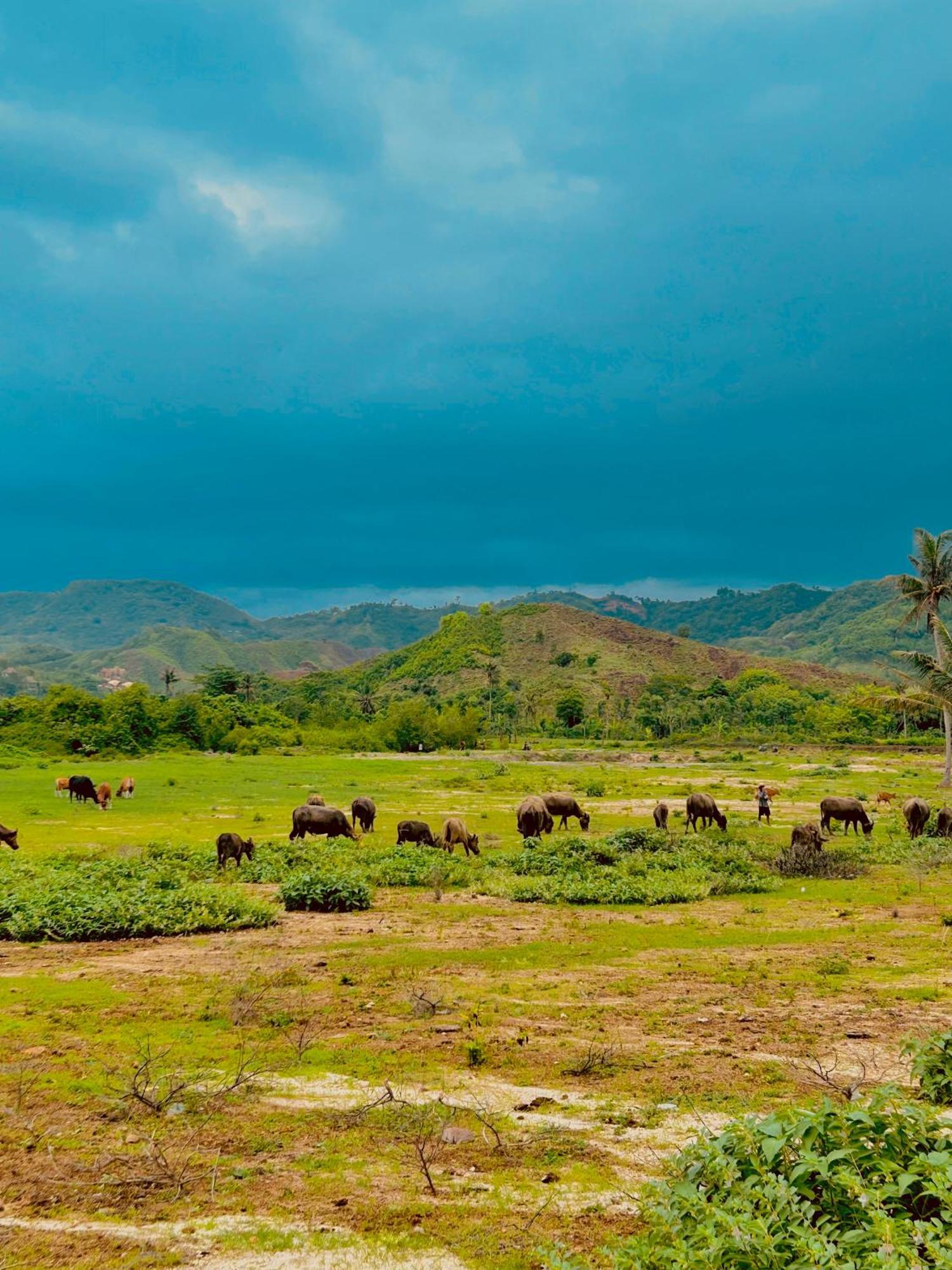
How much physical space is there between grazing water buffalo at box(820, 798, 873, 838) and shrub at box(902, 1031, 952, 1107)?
24.4m

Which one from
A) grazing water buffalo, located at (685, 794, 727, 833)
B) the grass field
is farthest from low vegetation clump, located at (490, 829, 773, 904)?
grazing water buffalo, located at (685, 794, 727, 833)

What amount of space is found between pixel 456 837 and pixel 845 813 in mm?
15369

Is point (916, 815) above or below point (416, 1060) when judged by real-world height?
below

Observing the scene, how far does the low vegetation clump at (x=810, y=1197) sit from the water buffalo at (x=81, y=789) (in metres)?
39.7

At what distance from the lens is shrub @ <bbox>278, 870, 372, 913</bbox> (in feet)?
59.8

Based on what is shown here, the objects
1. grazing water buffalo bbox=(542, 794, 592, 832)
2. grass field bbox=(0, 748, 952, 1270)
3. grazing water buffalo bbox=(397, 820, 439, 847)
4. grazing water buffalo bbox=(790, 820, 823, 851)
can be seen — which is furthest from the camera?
grazing water buffalo bbox=(542, 794, 592, 832)

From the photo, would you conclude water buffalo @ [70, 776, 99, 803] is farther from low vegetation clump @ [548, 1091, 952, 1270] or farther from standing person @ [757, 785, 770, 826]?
low vegetation clump @ [548, 1091, 952, 1270]

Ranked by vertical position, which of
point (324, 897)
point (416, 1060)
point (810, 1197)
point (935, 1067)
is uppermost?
point (810, 1197)

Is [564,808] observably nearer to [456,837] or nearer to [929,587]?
[456,837]

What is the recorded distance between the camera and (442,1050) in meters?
9.25

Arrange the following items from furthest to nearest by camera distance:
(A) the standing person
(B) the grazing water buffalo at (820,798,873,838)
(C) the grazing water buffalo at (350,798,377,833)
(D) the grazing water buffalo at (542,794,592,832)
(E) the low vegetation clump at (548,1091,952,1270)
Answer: (A) the standing person → (D) the grazing water buffalo at (542,794,592,832) → (C) the grazing water buffalo at (350,798,377,833) → (B) the grazing water buffalo at (820,798,873,838) → (E) the low vegetation clump at (548,1091,952,1270)

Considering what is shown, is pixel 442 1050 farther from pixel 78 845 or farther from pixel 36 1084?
pixel 78 845

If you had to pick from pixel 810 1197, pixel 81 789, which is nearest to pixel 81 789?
pixel 81 789

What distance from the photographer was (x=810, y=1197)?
4633 millimetres
